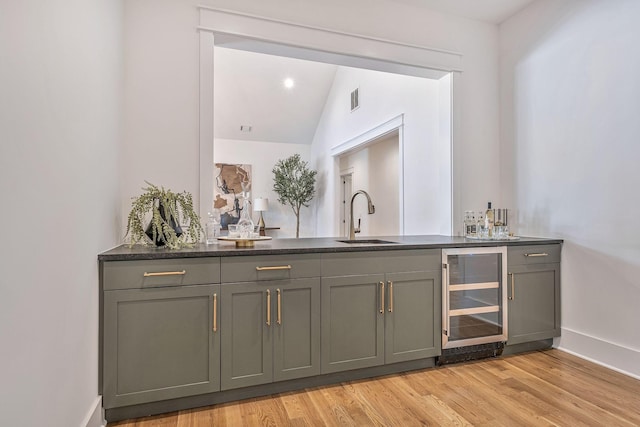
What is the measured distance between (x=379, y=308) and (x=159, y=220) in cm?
149

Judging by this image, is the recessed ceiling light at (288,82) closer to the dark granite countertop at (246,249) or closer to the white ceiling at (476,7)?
the white ceiling at (476,7)

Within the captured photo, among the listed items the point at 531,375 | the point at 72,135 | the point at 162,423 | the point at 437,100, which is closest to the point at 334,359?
the point at 162,423

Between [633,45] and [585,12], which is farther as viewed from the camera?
[585,12]

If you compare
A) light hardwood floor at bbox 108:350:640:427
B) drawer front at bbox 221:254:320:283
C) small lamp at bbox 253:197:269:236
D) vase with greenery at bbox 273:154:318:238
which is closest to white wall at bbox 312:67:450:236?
vase with greenery at bbox 273:154:318:238

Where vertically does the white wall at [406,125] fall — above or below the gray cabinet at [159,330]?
above

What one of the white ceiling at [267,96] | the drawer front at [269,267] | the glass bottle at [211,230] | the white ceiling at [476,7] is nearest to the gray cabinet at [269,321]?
the drawer front at [269,267]

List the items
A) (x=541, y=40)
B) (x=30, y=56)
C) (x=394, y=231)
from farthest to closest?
1. (x=394, y=231)
2. (x=541, y=40)
3. (x=30, y=56)

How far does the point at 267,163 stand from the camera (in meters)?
7.68

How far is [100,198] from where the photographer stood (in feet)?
6.32

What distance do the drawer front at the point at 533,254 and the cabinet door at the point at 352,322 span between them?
3.75 ft

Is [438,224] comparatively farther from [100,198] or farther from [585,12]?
[100,198]

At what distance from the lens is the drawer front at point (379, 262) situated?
233 centimetres

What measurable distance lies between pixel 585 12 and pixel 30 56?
352 centimetres

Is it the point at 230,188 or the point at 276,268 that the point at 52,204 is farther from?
the point at 230,188
